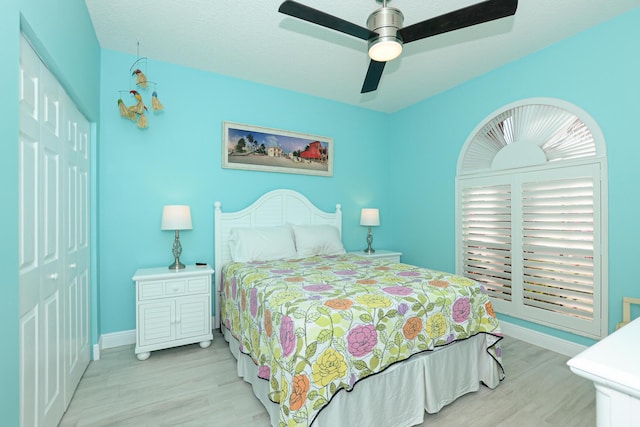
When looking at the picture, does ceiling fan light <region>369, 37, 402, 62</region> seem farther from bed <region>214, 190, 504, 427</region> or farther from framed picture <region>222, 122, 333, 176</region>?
framed picture <region>222, 122, 333, 176</region>

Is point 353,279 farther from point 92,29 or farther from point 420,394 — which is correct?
point 92,29

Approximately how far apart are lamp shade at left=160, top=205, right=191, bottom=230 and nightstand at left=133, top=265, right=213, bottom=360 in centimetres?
42

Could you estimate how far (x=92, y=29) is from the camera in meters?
2.56

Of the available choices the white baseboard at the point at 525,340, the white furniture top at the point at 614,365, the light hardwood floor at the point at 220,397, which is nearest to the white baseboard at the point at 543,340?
the white baseboard at the point at 525,340

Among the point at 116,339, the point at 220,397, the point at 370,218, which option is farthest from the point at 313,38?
the point at 116,339

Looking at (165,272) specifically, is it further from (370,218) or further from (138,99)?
(370,218)

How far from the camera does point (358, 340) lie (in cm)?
164

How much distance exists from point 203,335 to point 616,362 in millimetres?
2930

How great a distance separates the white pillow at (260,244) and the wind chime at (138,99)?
1.45 m

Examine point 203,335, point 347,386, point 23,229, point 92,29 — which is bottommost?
point 203,335

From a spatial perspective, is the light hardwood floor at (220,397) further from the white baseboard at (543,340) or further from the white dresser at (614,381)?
the white dresser at (614,381)

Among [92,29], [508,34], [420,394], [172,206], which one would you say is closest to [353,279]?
[420,394]

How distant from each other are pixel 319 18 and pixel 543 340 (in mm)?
3433

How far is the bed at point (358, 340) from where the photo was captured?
152cm
